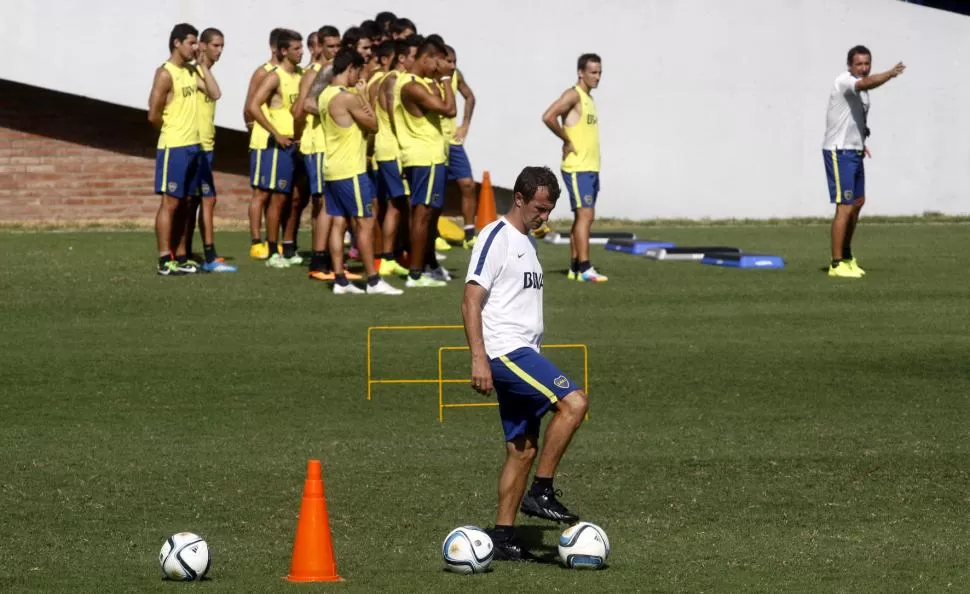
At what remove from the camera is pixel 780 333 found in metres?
14.0

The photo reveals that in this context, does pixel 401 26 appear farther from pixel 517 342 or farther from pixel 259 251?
pixel 517 342

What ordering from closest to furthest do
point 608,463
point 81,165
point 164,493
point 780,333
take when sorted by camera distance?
point 164,493
point 608,463
point 780,333
point 81,165

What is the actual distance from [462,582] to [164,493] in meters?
2.31

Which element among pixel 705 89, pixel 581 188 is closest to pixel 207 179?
pixel 581 188

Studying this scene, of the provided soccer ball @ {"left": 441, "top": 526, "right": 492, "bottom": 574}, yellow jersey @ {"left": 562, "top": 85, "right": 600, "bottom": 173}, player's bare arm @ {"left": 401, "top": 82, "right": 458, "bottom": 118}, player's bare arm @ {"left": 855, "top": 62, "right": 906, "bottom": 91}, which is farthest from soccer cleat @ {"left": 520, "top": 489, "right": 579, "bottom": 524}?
player's bare arm @ {"left": 855, "top": 62, "right": 906, "bottom": 91}

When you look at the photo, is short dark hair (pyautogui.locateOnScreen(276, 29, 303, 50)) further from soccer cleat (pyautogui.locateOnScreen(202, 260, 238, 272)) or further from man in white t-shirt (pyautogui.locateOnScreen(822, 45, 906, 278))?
man in white t-shirt (pyautogui.locateOnScreen(822, 45, 906, 278))

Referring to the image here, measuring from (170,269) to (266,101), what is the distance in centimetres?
230

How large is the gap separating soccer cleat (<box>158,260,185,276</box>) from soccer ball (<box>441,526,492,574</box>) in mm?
10432

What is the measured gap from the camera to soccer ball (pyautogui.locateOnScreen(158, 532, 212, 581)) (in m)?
7.01

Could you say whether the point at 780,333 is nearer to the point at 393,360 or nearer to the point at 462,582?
the point at 393,360

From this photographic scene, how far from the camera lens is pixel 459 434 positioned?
10359 millimetres

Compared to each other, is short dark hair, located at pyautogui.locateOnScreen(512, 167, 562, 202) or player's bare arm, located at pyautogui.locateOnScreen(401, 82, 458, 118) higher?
player's bare arm, located at pyautogui.locateOnScreen(401, 82, 458, 118)

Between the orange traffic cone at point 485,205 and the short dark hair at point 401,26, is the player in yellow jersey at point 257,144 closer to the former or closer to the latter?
the short dark hair at point 401,26

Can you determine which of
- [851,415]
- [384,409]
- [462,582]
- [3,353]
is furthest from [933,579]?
[3,353]
